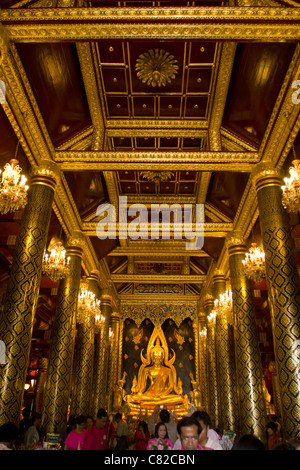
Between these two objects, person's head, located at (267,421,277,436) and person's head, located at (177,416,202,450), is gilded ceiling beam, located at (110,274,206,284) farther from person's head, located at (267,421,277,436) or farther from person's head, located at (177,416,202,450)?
person's head, located at (177,416,202,450)

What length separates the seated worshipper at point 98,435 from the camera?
13.6 feet

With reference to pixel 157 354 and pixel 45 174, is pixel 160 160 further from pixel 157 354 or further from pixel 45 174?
pixel 157 354

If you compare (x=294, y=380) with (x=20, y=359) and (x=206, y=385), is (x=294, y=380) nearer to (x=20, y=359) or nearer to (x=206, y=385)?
(x=20, y=359)

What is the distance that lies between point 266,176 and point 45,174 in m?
4.50

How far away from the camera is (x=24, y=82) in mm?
5684

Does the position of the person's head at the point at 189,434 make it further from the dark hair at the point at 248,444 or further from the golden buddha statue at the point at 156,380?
the golden buddha statue at the point at 156,380

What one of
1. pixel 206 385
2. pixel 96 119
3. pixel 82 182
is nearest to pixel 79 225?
pixel 82 182

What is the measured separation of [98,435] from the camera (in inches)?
171

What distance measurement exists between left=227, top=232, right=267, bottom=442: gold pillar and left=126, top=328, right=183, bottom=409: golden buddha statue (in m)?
8.95

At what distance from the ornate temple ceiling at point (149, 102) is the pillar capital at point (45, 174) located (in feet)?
0.50

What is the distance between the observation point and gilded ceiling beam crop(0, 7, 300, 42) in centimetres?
479

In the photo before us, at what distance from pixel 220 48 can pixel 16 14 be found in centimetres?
383

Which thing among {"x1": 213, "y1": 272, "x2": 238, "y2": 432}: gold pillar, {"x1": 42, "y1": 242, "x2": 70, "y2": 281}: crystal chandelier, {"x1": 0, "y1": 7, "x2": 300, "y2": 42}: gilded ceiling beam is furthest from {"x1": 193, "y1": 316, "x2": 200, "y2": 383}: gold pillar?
{"x1": 0, "y1": 7, "x2": 300, "y2": 42}: gilded ceiling beam

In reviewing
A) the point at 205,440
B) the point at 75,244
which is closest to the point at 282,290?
the point at 205,440
